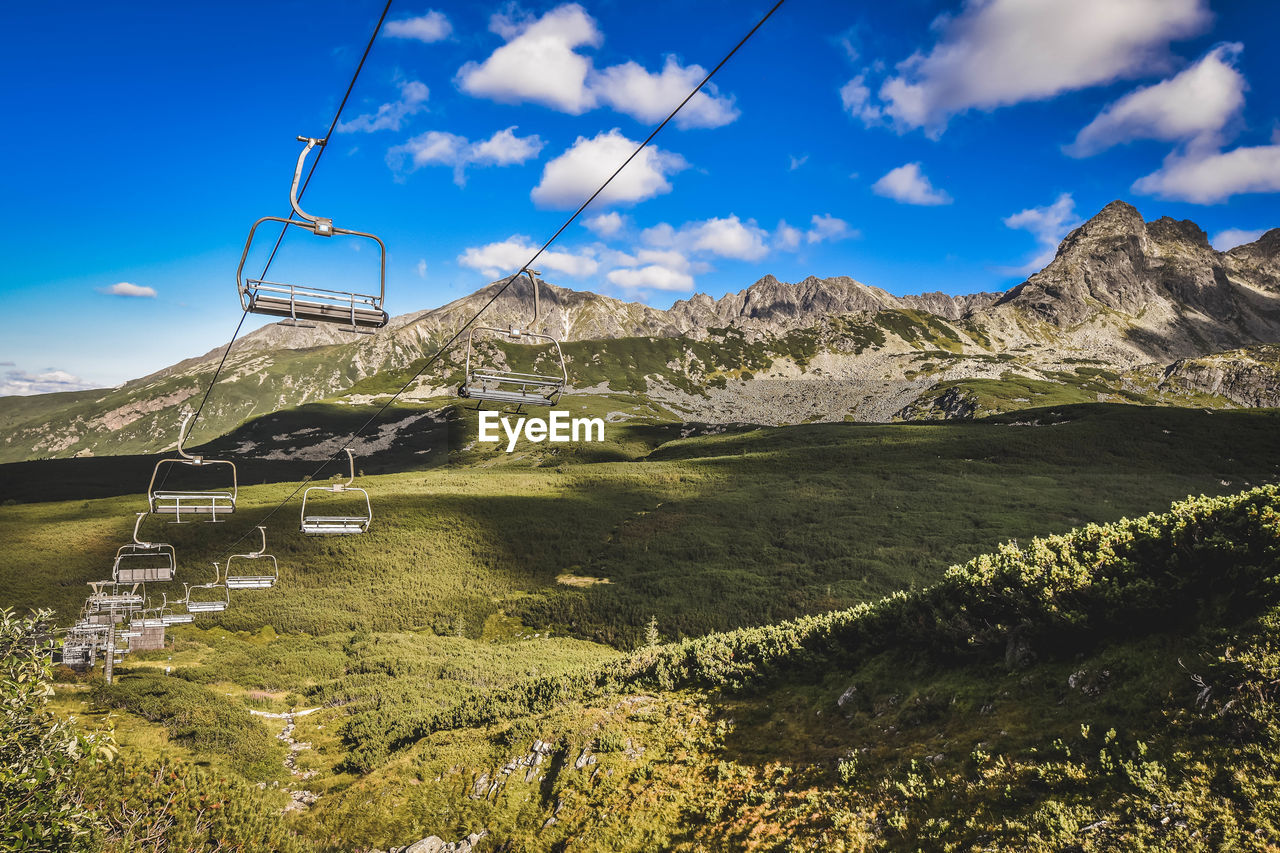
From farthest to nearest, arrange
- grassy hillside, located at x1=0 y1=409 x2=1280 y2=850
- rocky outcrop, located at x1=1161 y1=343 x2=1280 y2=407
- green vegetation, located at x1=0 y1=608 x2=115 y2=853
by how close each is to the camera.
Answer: rocky outcrop, located at x1=1161 y1=343 x2=1280 y2=407 → grassy hillside, located at x1=0 y1=409 x2=1280 y2=850 → green vegetation, located at x1=0 y1=608 x2=115 y2=853

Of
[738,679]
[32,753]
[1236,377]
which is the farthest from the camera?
[1236,377]

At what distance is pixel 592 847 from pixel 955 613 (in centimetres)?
1024

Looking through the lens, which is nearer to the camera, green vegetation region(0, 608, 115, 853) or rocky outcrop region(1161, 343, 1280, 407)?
green vegetation region(0, 608, 115, 853)

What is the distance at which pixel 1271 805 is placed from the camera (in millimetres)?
7527

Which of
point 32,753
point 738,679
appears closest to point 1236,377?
point 738,679

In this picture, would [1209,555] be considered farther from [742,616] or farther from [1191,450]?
[1191,450]

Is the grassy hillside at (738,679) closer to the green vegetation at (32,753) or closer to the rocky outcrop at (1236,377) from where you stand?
the green vegetation at (32,753)

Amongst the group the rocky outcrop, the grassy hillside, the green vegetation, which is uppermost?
the rocky outcrop

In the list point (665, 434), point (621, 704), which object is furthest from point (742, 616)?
point (665, 434)

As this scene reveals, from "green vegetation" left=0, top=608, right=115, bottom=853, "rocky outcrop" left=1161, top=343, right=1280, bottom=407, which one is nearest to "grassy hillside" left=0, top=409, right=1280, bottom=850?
"green vegetation" left=0, top=608, right=115, bottom=853

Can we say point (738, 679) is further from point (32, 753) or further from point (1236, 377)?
point (1236, 377)

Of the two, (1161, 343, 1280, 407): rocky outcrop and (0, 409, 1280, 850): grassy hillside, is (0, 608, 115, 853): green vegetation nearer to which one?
(0, 409, 1280, 850): grassy hillside

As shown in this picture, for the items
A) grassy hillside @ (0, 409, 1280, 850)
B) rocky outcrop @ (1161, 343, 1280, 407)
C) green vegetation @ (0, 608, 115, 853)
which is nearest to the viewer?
green vegetation @ (0, 608, 115, 853)

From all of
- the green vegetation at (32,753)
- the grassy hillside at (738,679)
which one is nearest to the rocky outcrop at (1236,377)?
the grassy hillside at (738,679)
